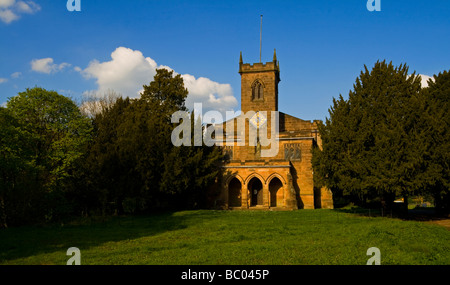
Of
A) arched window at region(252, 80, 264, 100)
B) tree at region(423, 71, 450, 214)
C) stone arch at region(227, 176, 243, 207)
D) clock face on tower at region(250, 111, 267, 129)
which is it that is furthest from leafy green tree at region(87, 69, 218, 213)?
tree at region(423, 71, 450, 214)

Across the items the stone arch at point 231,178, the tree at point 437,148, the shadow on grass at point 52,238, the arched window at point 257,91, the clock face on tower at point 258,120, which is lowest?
the shadow on grass at point 52,238

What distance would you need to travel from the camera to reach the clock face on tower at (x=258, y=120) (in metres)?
40.7

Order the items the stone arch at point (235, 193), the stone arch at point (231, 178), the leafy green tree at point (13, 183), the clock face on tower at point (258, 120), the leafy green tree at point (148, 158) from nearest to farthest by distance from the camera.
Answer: the leafy green tree at point (13, 183) < the leafy green tree at point (148, 158) < the stone arch at point (231, 178) < the stone arch at point (235, 193) < the clock face on tower at point (258, 120)

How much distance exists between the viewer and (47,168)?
88.6ft

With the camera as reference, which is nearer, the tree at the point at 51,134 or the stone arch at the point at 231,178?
the tree at the point at 51,134

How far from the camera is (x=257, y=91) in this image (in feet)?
138

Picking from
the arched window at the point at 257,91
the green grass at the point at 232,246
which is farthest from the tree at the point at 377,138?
the arched window at the point at 257,91

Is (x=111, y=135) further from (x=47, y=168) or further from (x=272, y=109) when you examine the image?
(x=272, y=109)

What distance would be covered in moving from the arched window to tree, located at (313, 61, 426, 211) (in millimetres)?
15716

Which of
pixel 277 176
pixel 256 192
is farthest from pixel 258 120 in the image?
pixel 256 192

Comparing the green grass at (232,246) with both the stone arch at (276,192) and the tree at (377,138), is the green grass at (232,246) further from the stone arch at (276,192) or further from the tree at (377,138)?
the stone arch at (276,192)

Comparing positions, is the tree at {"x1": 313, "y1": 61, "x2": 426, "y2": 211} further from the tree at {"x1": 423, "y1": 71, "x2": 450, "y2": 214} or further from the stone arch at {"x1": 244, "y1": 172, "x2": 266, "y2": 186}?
the stone arch at {"x1": 244, "y1": 172, "x2": 266, "y2": 186}

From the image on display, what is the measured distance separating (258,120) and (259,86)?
14.5ft
